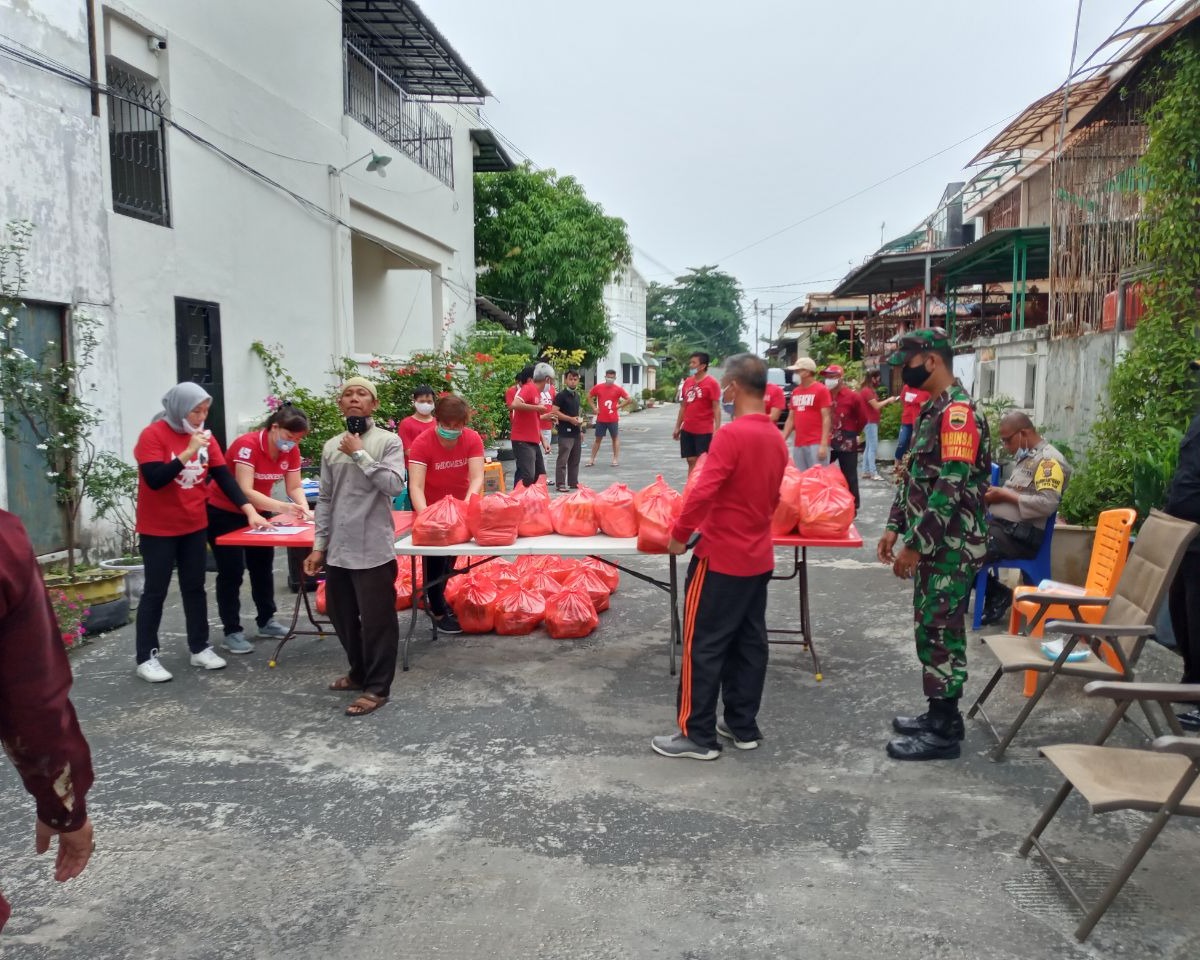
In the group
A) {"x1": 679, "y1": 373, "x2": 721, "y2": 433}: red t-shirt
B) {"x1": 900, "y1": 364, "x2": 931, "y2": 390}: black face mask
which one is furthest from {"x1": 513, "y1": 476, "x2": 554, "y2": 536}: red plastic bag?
{"x1": 679, "y1": 373, "x2": 721, "y2": 433}: red t-shirt

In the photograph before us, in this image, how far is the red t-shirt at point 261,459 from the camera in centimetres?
604

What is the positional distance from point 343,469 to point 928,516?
291 cm

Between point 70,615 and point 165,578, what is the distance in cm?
116

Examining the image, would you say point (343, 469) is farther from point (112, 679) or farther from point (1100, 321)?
point (1100, 321)

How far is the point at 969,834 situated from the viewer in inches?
139

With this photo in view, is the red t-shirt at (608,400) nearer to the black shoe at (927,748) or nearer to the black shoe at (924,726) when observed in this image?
the black shoe at (924,726)

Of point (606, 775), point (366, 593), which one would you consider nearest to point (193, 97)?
point (366, 593)

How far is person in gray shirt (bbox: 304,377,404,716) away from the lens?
4.70 m

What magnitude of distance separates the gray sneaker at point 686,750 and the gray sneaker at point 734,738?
5.8 inches

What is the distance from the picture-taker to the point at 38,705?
1767mm

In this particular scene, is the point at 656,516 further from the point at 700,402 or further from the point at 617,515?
the point at 700,402

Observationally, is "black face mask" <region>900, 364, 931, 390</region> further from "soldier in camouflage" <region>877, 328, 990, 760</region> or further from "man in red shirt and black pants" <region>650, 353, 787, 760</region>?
"man in red shirt and black pants" <region>650, 353, 787, 760</region>

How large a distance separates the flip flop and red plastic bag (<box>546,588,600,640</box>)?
150 centimetres

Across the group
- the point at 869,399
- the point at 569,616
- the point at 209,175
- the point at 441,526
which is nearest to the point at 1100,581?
the point at 569,616
